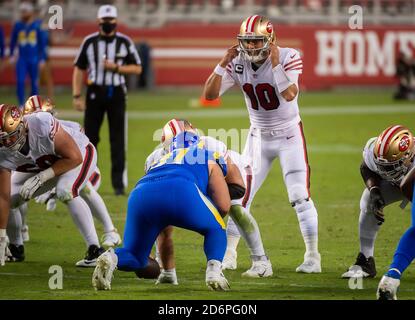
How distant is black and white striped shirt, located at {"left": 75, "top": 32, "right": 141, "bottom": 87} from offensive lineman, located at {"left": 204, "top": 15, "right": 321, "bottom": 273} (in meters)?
3.77

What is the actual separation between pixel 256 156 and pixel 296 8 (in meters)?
18.7

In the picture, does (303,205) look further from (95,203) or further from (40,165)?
(40,165)

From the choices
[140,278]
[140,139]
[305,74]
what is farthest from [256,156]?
[305,74]

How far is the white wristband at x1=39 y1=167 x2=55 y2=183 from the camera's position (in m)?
8.28

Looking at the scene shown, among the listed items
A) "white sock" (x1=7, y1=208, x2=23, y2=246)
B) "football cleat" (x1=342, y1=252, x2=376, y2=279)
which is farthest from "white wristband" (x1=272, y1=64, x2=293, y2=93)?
"white sock" (x1=7, y1=208, x2=23, y2=246)

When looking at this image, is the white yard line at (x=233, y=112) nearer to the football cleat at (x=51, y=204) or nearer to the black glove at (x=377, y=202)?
the football cleat at (x=51, y=204)

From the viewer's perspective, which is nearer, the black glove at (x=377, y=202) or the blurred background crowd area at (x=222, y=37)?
the black glove at (x=377, y=202)

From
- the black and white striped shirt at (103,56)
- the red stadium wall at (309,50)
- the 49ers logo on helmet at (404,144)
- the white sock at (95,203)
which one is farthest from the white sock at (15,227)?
the red stadium wall at (309,50)

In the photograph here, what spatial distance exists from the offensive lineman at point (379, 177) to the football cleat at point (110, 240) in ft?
7.36

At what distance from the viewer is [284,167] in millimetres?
8641

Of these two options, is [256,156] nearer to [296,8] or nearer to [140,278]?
[140,278]

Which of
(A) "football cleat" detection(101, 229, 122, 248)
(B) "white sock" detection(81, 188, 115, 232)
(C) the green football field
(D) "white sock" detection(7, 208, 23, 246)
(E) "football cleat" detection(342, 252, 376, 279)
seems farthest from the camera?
(A) "football cleat" detection(101, 229, 122, 248)

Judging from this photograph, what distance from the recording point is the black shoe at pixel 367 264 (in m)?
8.09

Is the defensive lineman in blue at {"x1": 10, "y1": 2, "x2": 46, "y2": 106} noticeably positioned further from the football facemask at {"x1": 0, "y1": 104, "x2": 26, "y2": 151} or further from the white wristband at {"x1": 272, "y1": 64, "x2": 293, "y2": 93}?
the white wristband at {"x1": 272, "y1": 64, "x2": 293, "y2": 93}
